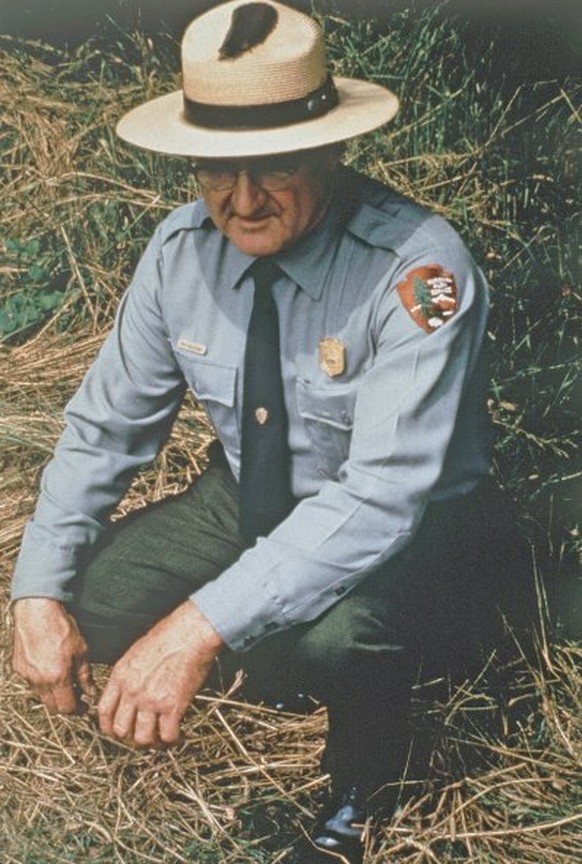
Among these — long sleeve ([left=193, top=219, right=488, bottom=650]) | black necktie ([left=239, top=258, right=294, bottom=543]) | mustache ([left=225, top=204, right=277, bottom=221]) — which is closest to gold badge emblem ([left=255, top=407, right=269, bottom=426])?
black necktie ([left=239, top=258, right=294, bottom=543])

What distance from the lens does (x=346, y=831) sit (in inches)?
111

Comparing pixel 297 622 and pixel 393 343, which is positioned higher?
pixel 393 343

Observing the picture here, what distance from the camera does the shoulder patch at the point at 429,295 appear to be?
8.11ft

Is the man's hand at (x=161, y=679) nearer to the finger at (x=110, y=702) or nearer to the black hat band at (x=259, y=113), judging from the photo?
the finger at (x=110, y=702)

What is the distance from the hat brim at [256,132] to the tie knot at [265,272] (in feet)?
1.10

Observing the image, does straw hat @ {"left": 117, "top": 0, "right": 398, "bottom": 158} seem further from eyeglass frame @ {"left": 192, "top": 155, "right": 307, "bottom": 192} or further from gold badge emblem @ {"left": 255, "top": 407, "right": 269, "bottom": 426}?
gold badge emblem @ {"left": 255, "top": 407, "right": 269, "bottom": 426}

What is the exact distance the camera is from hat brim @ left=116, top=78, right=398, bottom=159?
2377 millimetres

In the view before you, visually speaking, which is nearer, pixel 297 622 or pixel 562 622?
pixel 297 622

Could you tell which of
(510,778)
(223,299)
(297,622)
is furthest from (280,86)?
(510,778)

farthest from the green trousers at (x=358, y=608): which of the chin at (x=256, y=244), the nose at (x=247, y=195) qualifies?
the nose at (x=247, y=195)

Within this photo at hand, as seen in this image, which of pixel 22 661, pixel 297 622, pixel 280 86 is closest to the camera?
pixel 280 86

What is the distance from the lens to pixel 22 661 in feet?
9.05

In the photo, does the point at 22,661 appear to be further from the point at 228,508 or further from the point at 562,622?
the point at 562,622

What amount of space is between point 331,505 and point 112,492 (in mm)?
653
